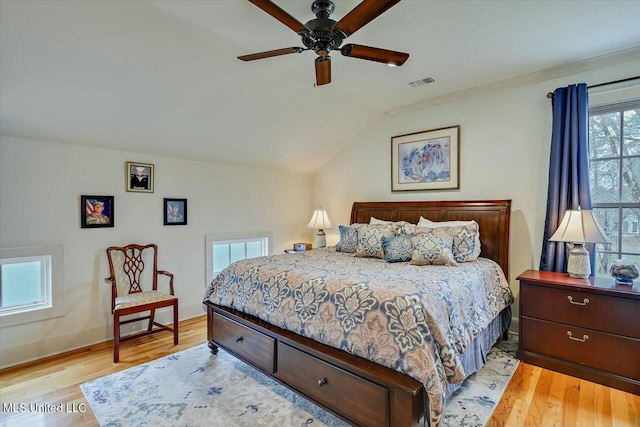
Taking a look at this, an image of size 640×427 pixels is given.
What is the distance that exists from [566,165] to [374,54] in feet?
7.05

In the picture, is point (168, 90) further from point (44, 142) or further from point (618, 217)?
point (618, 217)

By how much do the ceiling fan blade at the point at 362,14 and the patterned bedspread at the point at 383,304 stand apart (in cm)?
160

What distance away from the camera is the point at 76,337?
10.3ft

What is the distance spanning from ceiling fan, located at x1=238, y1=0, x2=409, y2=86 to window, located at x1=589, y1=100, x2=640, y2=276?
221 centimetres

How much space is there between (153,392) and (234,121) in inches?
106

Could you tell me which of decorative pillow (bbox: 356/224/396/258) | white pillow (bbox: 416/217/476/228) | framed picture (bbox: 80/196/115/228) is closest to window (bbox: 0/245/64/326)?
framed picture (bbox: 80/196/115/228)

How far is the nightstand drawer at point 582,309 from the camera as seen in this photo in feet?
7.69

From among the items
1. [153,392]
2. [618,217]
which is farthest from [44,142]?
[618,217]

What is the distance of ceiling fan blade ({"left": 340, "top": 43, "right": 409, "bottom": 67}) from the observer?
7.01 ft

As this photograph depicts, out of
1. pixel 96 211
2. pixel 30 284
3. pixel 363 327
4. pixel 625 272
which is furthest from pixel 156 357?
pixel 625 272

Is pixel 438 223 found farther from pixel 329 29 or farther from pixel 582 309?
pixel 329 29

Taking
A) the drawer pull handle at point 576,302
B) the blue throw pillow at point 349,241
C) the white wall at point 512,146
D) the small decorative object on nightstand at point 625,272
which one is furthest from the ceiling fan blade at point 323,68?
the small decorative object on nightstand at point 625,272

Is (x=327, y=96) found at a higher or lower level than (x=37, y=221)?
higher

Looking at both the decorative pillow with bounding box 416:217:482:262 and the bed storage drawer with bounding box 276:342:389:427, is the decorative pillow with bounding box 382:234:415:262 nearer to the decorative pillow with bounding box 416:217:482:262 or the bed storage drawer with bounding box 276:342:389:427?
the decorative pillow with bounding box 416:217:482:262
